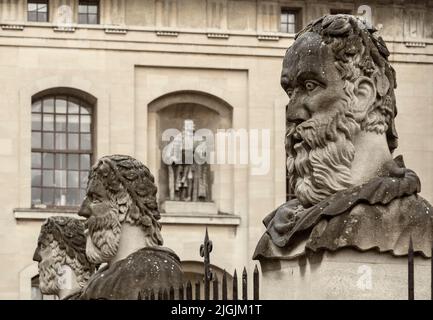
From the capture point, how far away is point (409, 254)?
8.55 metres

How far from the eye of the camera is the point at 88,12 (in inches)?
2188

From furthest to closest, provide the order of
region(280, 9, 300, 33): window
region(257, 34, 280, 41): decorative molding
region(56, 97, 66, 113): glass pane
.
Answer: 1. region(280, 9, 300, 33): window
2. region(257, 34, 280, 41): decorative molding
3. region(56, 97, 66, 113): glass pane

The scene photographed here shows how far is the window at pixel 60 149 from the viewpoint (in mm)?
55094

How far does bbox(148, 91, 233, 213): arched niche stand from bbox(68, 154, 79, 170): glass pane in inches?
75.0

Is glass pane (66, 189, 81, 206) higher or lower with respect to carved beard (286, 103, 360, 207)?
higher

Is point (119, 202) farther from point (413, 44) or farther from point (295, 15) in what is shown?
point (413, 44)

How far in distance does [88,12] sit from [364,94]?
1821 inches

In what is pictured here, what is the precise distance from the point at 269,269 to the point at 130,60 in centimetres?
4622

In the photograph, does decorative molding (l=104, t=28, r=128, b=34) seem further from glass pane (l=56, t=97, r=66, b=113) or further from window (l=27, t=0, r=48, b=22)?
glass pane (l=56, t=97, r=66, b=113)

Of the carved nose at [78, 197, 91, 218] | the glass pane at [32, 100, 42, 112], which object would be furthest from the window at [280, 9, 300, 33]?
the carved nose at [78, 197, 91, 218]

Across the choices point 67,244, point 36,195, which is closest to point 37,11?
point 36,195

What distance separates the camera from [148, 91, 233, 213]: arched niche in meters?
55.7

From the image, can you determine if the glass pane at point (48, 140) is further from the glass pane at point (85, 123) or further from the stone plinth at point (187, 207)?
the stone plinth at point (187, 207)

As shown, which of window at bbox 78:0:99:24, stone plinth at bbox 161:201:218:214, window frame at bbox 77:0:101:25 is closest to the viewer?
window frame at bbox 77:0:101:25
